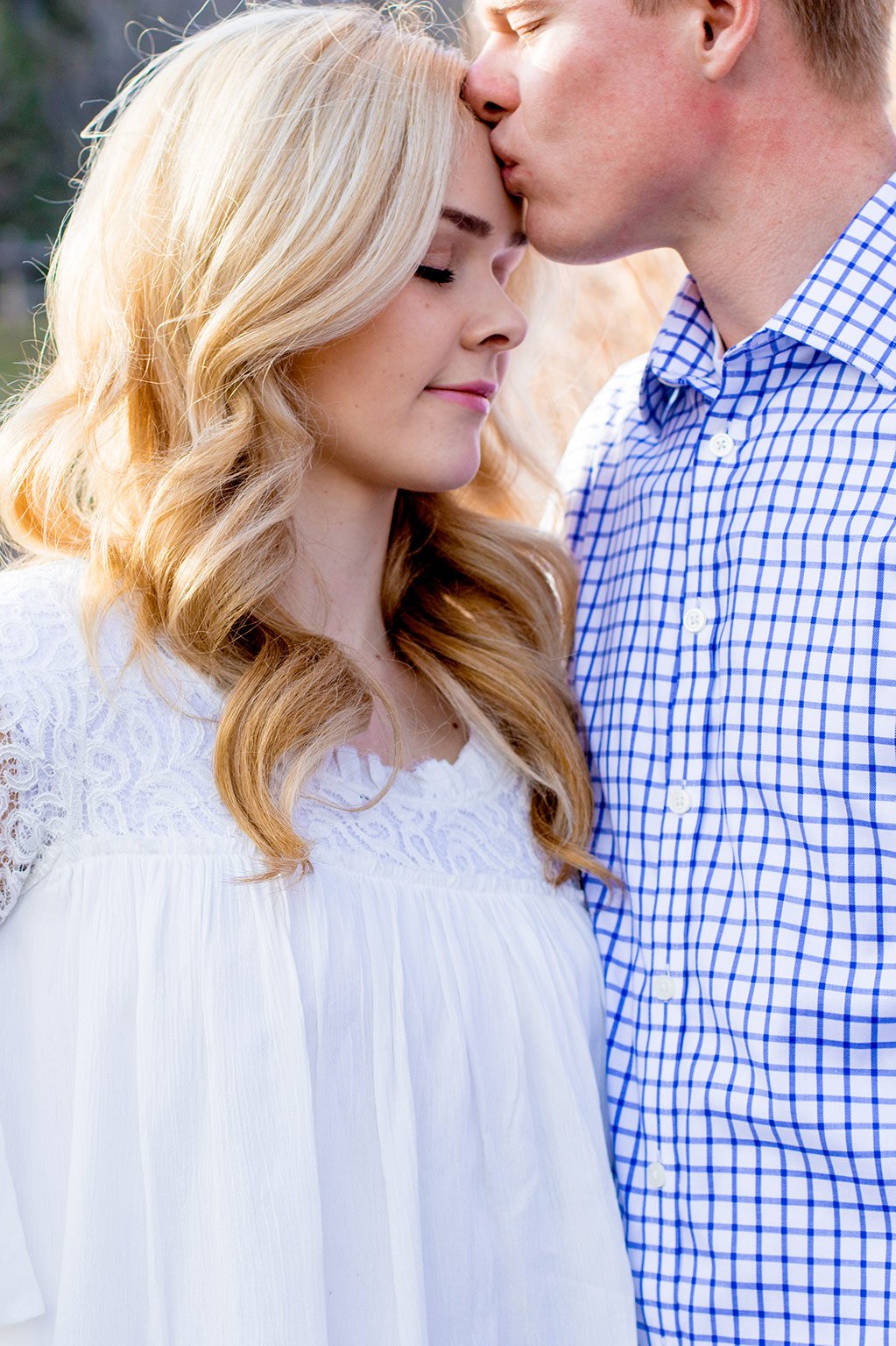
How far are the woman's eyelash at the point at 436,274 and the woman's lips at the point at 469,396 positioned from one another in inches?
5.7

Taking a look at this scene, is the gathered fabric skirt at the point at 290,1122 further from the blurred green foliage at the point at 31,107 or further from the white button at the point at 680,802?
the blurred green foliage at the point at 31,107

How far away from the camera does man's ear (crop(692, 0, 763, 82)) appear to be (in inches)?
64.6

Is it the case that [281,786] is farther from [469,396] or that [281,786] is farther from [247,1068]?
[469,396]

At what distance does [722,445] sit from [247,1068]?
39.0 inches

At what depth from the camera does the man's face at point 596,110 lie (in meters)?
1.67

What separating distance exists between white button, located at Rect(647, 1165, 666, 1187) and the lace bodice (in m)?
0.45

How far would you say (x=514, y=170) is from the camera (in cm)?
174

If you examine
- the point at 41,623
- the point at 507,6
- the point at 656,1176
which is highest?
the point at 507,6

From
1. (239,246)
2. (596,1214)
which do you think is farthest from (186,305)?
(596,1214)

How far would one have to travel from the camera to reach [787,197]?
1.69 meters

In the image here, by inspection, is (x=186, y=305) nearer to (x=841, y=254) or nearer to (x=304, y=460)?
(x=304, y=460)

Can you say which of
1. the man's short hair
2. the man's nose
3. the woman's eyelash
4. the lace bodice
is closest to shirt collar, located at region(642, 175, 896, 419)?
the man's short hair

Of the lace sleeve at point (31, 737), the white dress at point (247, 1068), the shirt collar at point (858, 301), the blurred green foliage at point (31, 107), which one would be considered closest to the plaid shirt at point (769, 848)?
the shirt collar at point (858, 301)

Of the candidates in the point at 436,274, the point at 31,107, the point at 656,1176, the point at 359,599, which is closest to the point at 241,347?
the point at 436,274
